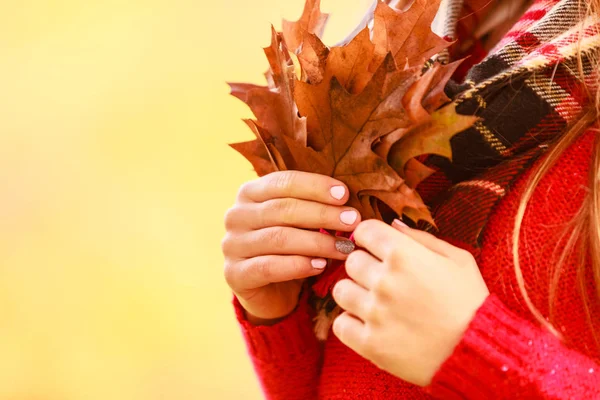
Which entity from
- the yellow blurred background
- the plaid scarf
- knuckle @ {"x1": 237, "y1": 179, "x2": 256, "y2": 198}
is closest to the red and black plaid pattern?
the plaid scarf

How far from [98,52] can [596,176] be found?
189 centimetres

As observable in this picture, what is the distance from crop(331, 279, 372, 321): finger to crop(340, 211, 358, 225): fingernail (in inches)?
2.5

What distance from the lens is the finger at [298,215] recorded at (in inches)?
25.4

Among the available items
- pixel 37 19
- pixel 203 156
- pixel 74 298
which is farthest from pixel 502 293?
pixel 37 19

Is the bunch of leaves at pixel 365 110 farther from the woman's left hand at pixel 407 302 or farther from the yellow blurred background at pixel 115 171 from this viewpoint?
the yellow blurred background at pixel 115 171

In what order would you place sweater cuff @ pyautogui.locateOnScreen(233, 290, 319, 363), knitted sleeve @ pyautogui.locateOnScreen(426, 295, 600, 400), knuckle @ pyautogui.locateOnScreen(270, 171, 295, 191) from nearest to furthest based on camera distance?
1. knitted sleeve @ pyautogui.locateOnScreen(426, 295, 600, 400)
2. knuckle @ pyautogui.locateOnScreen(270, 171, 295, 191)
3. sweater cuff @ pyautogui.locateOnScreen(233, 290, 319, 363)

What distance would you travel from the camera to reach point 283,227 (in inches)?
27.0

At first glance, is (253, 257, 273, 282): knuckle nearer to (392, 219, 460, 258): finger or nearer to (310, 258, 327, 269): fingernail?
(310, 258, 327, 269): fingernail

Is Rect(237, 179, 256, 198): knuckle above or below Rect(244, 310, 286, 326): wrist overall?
above

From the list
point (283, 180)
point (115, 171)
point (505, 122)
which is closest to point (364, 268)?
A: point (283, 180)

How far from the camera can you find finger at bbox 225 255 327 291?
68 cm

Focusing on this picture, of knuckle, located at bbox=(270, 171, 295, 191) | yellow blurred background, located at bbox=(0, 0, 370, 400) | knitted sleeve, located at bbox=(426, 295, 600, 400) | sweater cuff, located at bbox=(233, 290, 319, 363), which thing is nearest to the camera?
knitted sleeve, located at bbox=(426, 295, 600, 400)

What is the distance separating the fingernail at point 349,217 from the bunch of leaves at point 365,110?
0.02m

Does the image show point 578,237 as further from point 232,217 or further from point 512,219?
point 232,217
